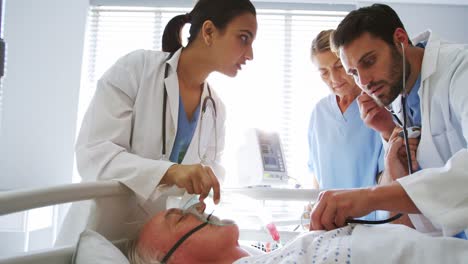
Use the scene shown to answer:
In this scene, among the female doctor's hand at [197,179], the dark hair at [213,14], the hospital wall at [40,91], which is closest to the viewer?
the female doctor's hand at [197,179]

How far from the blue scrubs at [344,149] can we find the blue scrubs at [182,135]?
0.78m

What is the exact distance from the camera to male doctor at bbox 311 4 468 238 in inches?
34.9

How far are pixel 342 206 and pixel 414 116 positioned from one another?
676mm

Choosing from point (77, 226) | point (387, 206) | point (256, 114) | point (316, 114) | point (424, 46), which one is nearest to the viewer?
point (387, 206)

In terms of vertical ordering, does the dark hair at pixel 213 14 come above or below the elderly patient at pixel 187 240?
above

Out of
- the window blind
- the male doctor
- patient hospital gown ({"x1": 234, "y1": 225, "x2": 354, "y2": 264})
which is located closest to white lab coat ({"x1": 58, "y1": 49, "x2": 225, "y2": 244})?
patient hospital gown ({"x1": 234, "y1": 225, "x2": 354, "y2": 264})

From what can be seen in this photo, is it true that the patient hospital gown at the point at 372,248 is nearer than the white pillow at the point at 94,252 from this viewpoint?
Yes

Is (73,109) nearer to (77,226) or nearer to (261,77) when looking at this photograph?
(261,77)

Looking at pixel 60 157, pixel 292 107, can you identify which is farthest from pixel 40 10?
pixel 292 107

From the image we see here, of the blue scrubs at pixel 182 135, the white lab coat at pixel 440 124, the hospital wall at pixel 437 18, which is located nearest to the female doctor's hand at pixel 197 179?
the blue scrubs at pixel 182 135

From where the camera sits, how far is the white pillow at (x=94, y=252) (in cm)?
87

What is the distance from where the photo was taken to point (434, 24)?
3.09 m

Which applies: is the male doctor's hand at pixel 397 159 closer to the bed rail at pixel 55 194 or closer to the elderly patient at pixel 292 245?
the elderly patient at pixel 292 245

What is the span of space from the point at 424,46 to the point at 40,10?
2777mm
